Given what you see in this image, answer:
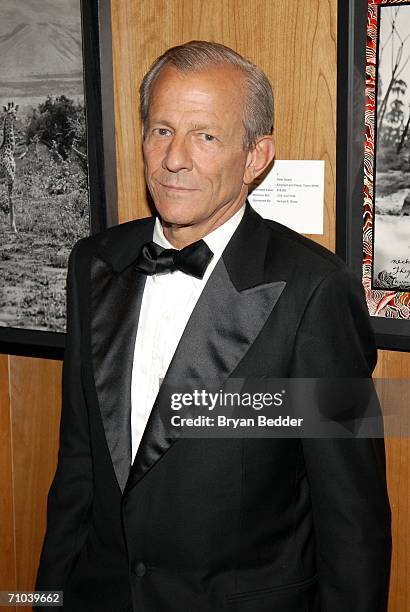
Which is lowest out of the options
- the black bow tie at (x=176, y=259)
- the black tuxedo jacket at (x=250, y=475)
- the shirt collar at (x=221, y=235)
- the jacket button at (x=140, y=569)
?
the jacket button at (x=140, y=569)

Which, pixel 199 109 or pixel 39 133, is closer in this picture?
pixel 199 109

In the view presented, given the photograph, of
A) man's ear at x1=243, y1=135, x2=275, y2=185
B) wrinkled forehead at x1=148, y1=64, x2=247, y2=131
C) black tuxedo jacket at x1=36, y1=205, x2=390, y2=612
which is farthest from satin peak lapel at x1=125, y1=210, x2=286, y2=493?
wrinkled forehead at x1=148, y1=64, x2=247, y2=131

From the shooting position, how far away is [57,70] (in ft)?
6.50

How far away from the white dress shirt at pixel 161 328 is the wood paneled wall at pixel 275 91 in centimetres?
32

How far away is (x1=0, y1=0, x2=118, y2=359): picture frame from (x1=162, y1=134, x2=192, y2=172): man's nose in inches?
20.5

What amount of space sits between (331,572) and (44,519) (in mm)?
1072

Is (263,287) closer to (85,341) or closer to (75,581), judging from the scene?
(85,341)

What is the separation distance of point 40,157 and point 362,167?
2.58 feet

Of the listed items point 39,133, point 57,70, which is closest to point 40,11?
point 57,70

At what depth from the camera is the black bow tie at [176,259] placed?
1597mm

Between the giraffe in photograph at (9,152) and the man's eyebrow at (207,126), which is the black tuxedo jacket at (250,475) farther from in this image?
the giraffe in photograph at (9,152)

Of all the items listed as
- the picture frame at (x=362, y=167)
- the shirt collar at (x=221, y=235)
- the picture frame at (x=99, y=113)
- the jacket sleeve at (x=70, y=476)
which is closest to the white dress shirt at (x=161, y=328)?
the shirt collar at (x=221, y=235)

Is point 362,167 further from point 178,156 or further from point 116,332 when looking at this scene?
point 116,332

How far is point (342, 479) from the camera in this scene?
59.9 inches
